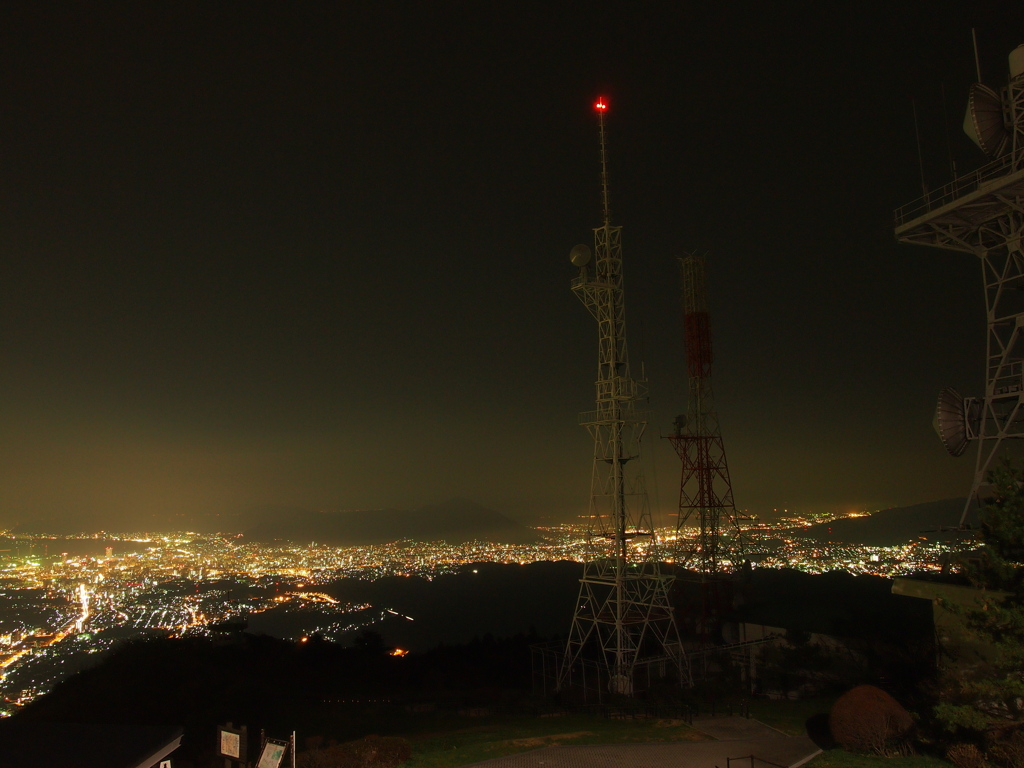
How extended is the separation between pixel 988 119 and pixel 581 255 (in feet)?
35.4

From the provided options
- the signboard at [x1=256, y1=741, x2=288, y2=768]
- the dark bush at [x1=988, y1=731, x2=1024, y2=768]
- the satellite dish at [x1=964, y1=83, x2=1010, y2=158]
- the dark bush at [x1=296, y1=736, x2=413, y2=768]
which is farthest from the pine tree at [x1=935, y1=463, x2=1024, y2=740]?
the signboard at [x1=256, y1=741, x2=288, y2=768]

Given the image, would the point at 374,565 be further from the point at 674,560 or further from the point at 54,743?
the point at 54,743

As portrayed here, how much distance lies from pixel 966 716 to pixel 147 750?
35.7 feet

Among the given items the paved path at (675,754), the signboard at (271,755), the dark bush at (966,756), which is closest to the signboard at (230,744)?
the signboard at (271,755)

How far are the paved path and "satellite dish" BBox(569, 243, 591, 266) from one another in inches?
542

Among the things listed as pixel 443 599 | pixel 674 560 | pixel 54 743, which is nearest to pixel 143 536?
pixel 443 599

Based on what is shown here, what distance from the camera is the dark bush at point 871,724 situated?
10703 mm

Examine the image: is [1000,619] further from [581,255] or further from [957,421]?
[581,255]

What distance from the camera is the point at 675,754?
38.9 feet

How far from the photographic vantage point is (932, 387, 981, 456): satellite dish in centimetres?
1534

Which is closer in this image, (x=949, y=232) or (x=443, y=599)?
(x=949, y=232)

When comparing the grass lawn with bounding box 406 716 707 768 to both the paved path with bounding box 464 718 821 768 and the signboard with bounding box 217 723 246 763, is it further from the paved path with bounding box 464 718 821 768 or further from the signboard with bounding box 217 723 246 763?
the signboard with bounding box 217 723 246 763

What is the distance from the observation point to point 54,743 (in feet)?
23.0

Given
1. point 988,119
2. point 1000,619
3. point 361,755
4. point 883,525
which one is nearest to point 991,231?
point 988,119
